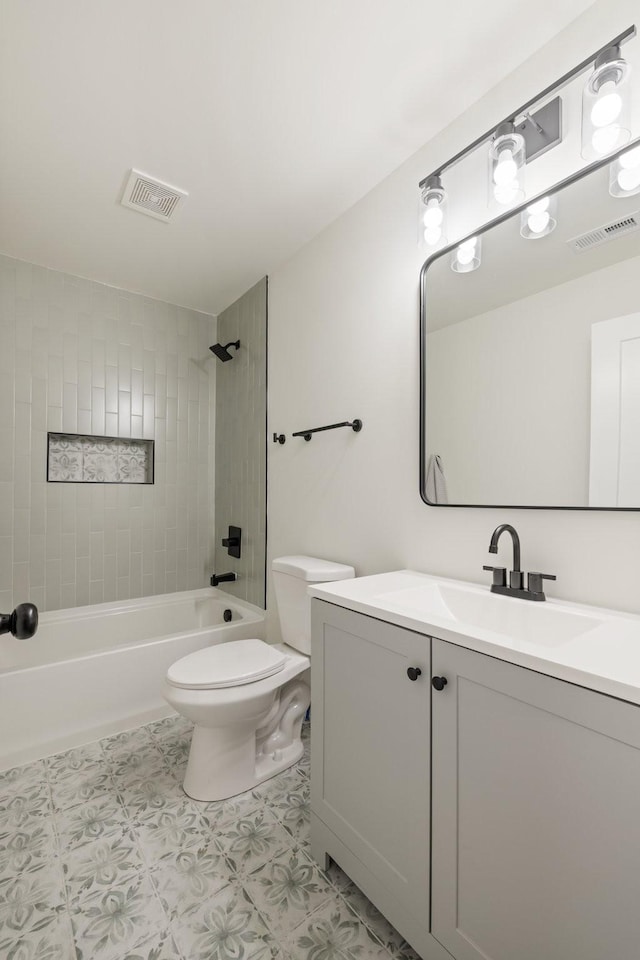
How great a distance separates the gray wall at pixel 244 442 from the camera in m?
2.57

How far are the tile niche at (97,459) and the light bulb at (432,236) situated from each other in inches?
80.8

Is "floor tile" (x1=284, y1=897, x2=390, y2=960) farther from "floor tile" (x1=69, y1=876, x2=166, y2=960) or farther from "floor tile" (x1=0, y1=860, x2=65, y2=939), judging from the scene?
"floor tile" (x1=0, y1=860, x2=65, y2=939)

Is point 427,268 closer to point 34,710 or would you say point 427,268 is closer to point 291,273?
point 291,273

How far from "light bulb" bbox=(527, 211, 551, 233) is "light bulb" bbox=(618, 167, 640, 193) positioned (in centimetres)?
18

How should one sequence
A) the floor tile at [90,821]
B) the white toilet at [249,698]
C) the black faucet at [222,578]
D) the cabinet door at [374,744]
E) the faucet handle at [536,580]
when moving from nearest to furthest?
1. the cabinet door at [374,744]
2. the faucet handle at [536,580]
3. the floor tile at [90,821]
4. the white toilet at [249,698]
5. the black faucet at [222,578]

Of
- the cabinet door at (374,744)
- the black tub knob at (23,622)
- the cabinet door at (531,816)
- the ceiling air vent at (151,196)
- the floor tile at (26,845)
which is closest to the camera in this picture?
the cabinet door at (531,816)

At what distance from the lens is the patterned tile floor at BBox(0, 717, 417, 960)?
1065mm

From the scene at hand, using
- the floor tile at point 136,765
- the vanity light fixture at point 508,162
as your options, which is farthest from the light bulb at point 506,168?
the floor tile at point 136,765

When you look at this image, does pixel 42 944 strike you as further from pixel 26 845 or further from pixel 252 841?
pixel 252 841

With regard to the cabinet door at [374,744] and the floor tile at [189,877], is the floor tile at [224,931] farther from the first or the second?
the cabinet door at [374,744]

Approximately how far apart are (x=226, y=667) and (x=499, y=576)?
102 cm

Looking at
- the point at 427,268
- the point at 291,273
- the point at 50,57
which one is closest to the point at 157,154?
the point at 50,57

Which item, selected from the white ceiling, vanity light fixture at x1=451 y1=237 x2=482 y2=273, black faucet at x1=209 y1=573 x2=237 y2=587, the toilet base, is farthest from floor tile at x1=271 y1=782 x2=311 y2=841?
the white ceiling

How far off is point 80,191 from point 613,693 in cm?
241
